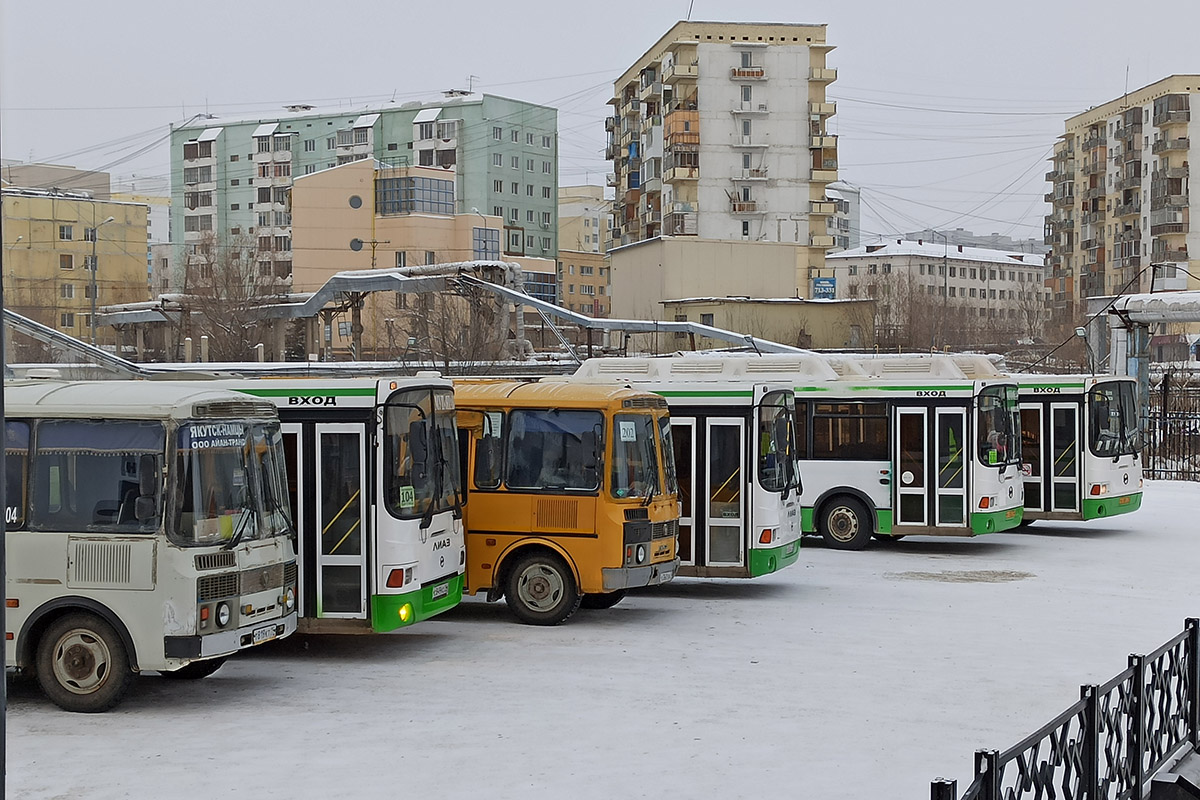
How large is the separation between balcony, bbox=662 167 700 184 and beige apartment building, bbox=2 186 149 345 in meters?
34.1

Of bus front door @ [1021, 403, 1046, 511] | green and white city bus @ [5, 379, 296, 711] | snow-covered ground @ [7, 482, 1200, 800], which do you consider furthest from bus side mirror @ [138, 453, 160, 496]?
bus front door @ [1021, 403, 1046, 511]

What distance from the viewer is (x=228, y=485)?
11.1m

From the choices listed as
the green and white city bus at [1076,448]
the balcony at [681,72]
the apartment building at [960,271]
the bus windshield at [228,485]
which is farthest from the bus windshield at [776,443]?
the apartment building at [960,271]

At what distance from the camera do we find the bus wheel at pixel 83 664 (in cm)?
1069

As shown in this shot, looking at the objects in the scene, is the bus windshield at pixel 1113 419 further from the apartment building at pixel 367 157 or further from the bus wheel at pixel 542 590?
the apartment building at pixel 367 157

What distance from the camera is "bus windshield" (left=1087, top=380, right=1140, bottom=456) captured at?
2447 cm

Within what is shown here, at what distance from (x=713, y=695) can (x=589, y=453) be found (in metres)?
4.02

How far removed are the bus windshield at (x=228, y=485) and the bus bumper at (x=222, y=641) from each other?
2.30 ft

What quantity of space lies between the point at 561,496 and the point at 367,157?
298 feet

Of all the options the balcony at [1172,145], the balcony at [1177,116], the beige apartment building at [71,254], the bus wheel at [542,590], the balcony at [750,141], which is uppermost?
the balcony at [1177,116]

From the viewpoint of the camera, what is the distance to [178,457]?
10789 mm

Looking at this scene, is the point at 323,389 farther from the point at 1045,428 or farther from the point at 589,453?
the point at 1045,428

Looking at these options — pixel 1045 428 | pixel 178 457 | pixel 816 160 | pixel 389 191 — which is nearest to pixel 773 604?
pixel 178 457

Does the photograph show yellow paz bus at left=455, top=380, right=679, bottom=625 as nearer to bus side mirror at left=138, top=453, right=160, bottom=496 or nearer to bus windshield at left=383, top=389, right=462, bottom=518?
bus windshield at left=383, top=389, right=462, bottom=518
